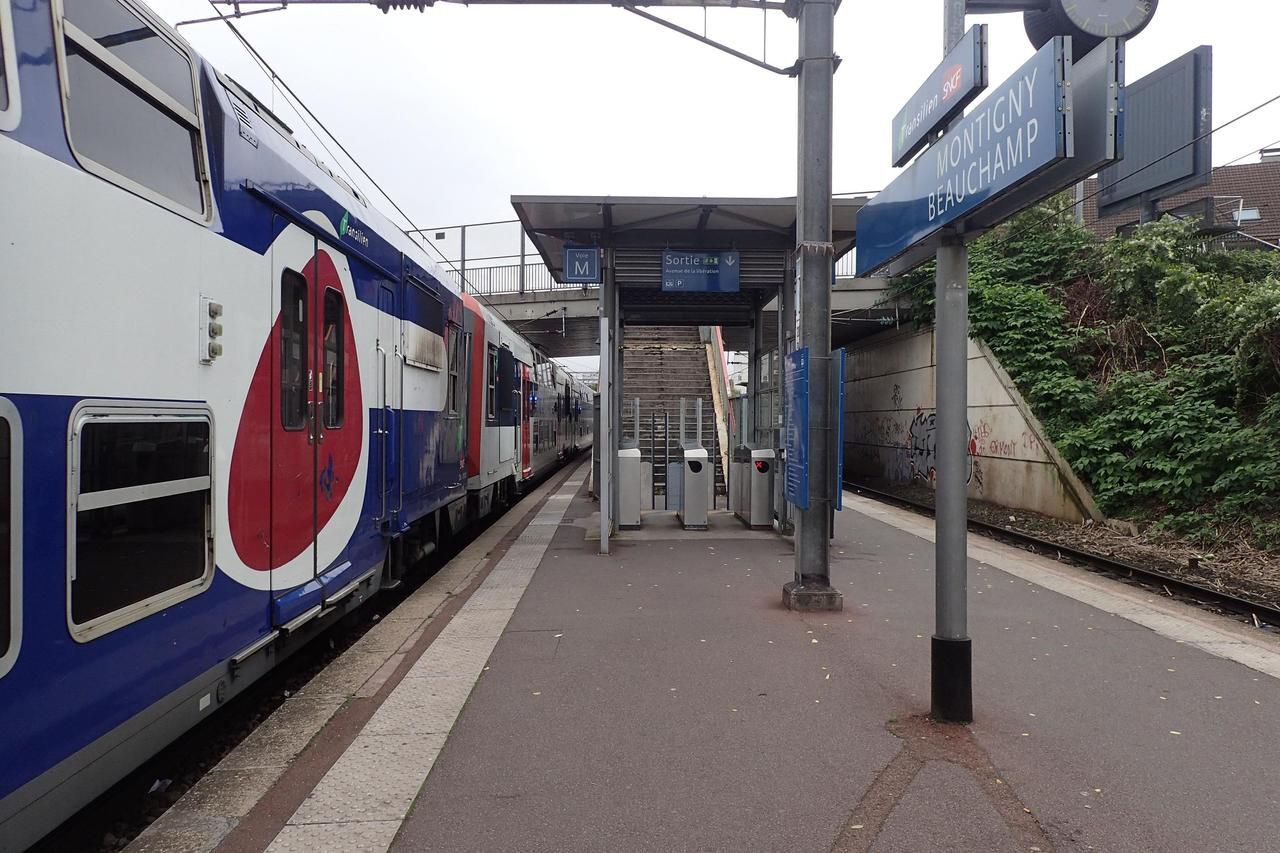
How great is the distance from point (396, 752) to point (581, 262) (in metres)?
7.43

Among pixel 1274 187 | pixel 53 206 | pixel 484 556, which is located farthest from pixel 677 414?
pixel 1274 187

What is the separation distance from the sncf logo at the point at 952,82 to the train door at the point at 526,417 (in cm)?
1054

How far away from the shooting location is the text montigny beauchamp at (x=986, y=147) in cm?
360

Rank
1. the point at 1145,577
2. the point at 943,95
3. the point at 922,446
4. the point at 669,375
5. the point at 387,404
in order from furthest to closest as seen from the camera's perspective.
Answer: the point at 669,375 → the point at 922,446 → the point at 1145,577 → the point at 387,404 → the point at 943,95

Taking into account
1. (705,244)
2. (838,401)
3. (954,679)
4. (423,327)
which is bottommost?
(954,679)

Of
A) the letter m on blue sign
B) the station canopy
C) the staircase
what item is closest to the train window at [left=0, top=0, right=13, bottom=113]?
the station canopy

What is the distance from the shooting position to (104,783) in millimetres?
2803

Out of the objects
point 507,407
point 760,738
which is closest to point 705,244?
point 507,407

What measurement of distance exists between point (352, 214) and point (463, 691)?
3.13 m

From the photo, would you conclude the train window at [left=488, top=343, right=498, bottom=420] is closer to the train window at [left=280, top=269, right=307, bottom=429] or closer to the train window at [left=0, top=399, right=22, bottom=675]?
the train window at [left=280, top=269, right=307, bottom=429]

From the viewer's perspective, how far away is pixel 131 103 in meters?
3.03

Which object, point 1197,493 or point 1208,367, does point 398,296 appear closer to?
point 1197,493

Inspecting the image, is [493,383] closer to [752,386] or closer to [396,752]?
[752,386]

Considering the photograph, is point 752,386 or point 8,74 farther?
point 752,386
